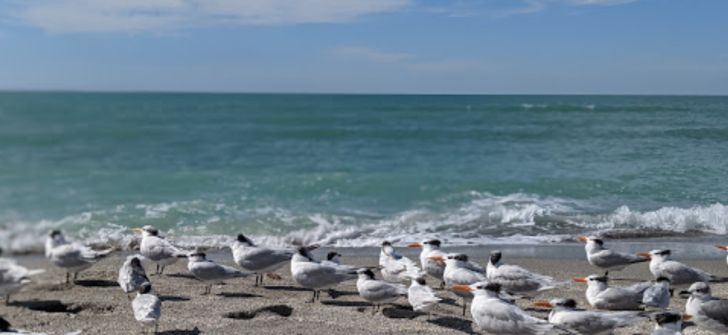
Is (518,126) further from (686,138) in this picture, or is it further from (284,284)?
(284,284)

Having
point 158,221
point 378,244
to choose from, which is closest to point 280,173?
point 158,221

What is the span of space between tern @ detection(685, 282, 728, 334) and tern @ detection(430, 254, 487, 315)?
159 centimetres

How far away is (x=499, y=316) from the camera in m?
4.27

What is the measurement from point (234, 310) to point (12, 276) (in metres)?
2.54

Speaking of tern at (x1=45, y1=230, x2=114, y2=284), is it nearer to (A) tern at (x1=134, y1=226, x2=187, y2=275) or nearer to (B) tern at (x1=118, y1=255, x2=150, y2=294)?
(B) tern at (x1=118, y1=255, x2=150, y2=294)

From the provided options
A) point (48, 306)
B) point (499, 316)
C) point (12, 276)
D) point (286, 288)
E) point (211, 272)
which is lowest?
point (286, 288)

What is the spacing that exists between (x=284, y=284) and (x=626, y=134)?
1829 centimetres

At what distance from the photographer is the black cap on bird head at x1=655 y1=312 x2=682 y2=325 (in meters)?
4.05

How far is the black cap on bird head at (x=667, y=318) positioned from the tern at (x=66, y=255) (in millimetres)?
3649

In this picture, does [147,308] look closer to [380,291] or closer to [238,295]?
[238,295]

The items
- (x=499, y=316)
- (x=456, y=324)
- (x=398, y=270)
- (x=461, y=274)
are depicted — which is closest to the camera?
(x=499, y=316)

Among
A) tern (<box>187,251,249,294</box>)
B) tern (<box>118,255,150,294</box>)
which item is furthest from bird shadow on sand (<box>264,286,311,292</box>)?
tern (<box>118,255,150,294</box>)

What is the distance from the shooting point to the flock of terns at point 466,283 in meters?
4.14

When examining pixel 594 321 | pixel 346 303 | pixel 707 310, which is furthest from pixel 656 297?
pixel 346 303
